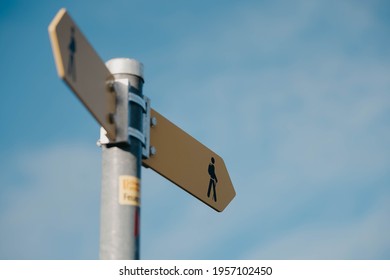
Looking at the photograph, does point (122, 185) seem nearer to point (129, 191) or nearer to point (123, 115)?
point (129, 191)

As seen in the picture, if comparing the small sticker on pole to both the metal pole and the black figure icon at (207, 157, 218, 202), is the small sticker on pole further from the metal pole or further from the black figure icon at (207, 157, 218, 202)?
the black figure icon at (207, 157, 218, 202)

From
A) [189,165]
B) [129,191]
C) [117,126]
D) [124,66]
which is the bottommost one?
[129,191]

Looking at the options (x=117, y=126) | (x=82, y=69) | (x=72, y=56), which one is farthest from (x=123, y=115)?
(x=72, y=56)

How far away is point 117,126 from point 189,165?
0.81 metres

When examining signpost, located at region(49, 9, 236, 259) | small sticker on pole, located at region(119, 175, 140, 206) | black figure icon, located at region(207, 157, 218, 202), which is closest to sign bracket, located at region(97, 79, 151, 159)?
signpost, located at region(49, 9, 236, 259)

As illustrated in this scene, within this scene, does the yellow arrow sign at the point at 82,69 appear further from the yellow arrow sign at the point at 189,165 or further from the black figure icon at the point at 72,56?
the yellow arrow sign at the point at 189,165

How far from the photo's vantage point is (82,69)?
246 centimetres

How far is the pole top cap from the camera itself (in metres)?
2.91

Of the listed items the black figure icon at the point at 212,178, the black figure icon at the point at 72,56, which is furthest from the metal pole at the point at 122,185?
the black figure icon at the point at 212,178

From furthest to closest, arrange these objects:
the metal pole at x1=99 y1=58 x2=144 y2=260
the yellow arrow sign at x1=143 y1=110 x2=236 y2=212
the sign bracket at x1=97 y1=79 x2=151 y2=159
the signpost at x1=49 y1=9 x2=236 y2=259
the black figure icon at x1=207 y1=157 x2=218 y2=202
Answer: the black figure icon at x1=207 y1=157 x2=218 y2=202 < the yellow arrow sign at x1=143 y1=110 x2=236 y2=212 < the sign bracket at x1=97 y1=79 x2=151 y2=159 < the metal pole at x1=99 y1=58 x2=144 y2=260 < the signpost at x1=49 y1=9 x2=236 y2=259

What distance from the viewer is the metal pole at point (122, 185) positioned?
8.59 ft
